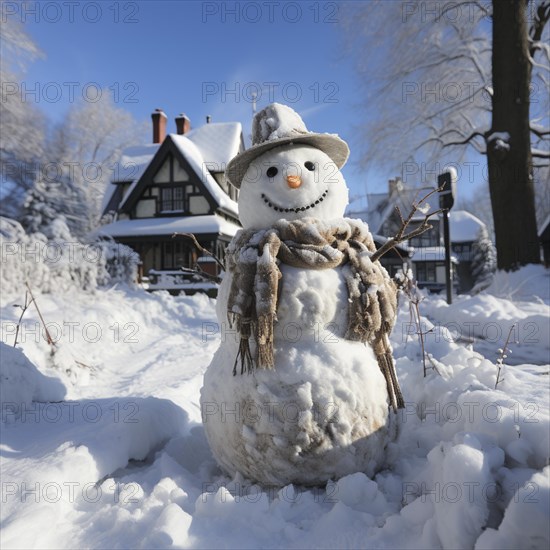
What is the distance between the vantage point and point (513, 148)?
918 cm

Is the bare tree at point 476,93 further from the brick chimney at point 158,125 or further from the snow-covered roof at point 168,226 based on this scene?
the brick chimney at point 158,125

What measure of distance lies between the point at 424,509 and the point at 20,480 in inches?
81.1

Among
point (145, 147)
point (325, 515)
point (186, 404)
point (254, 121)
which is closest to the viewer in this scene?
point (325, 515)

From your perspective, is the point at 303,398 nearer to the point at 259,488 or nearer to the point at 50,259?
the point at 259,488

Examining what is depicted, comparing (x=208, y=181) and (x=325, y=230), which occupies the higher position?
(x=208, y=181)

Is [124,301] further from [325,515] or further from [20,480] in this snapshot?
[325,515]

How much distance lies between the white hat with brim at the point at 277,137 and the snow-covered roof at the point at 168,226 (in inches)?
533

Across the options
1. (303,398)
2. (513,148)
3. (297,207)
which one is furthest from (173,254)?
(303,398)

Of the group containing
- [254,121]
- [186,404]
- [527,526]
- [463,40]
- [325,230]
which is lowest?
[186,404]

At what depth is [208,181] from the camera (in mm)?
17562

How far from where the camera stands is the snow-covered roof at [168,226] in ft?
53.5

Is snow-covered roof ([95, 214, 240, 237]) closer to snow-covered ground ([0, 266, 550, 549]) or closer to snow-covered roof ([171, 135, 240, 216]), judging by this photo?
snow-covered roof ([171, 135, 240, 216])

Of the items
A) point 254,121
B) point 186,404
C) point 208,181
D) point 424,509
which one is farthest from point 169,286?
point 424,509

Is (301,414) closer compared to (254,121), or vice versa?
(301,414)
